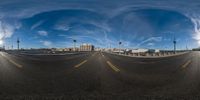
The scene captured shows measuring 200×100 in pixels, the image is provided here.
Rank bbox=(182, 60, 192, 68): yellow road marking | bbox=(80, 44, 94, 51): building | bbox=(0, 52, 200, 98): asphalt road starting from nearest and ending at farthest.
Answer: bbox=(80, 44, 94, 51): building < bbox=(0, 52, 200, 98): asphalt road < bbox=(182, 60, 192, 68): yellow road marking

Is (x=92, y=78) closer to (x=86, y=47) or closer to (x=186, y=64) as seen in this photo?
(x=86, y=47)

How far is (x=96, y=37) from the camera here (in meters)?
3.99

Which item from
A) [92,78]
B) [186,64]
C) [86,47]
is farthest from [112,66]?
[186,64]

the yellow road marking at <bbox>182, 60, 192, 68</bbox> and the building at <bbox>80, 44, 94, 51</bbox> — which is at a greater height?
the building at <bbox>80, 44, 94, 51</bbox>

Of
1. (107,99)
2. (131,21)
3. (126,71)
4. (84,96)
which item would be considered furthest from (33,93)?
(131,21)

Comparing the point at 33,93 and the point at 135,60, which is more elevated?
the point at 135,60

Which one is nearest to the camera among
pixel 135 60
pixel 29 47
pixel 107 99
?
pixel 29 47

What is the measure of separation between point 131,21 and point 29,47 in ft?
4.38

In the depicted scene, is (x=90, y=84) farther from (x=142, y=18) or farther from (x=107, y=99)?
(x=142, y=18)

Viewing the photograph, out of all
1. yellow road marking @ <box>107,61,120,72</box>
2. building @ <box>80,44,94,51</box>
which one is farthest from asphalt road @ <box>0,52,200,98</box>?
building @ <box>80,44,94,51</box>

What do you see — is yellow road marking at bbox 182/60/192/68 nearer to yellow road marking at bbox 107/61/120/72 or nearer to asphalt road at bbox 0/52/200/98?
asphalt road at bbox 0/52/200/98

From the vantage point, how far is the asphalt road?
4.20 meters

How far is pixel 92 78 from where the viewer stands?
427cm

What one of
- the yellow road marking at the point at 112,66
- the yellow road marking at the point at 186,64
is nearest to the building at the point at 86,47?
the yellow road marking at the point at 112,66
